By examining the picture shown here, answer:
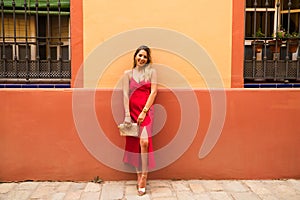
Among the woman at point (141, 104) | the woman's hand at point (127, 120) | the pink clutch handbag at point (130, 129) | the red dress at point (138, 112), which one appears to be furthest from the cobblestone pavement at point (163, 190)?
the woman's hand at point (127, 120)

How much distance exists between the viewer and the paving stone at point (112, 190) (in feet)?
11.4

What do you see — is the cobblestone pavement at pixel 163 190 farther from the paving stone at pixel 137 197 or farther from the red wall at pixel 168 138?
the red wall at pixel 168 138

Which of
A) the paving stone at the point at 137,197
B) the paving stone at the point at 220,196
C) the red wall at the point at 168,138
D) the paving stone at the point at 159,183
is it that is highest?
the red wall at the point at 168,138

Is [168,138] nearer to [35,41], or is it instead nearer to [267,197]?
[267,197]

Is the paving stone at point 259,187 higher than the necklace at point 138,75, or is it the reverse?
the necklace at point 138,75

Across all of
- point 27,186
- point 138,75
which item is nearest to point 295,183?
point 138,75

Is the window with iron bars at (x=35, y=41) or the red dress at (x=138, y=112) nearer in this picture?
the red dress at (x=138, y=112)

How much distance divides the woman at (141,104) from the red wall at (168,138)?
0.89ft

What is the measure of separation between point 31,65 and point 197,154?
2.55m

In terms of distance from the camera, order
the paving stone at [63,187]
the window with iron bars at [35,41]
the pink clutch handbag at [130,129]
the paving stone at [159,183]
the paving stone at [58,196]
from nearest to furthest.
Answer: the paving stone at [58,196]
the pink clutch handbag at [130,129]
the paving stone at [63,187]
the paving stone at [159,183]
the window with iron bars at [35,41]

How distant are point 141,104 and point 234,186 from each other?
1563 mm

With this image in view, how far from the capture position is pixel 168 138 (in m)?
3.90

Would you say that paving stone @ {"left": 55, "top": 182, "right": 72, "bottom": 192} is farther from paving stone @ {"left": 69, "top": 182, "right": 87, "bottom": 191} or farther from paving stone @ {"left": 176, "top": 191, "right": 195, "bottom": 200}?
paving stone @ {"left": 176, "top": 191, "right": 195, "bottom": 200}

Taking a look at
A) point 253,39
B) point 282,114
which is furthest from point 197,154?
point 253,39
